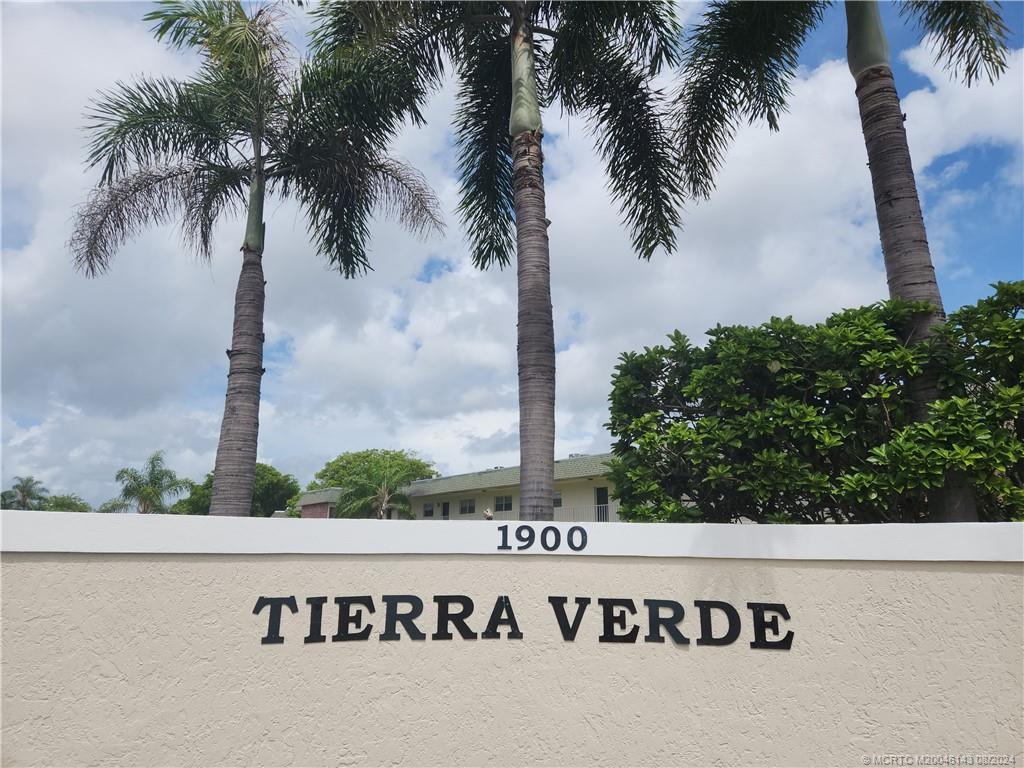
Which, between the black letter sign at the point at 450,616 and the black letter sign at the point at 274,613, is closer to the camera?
the black letter sign at the point at 274,613

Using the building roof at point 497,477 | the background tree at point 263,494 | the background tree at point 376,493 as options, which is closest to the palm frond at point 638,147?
the building roof at point 497,477

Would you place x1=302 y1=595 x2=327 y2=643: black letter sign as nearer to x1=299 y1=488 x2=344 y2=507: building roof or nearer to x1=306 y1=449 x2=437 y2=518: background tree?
x1=306 y1=449 x2=437 y2=518: background tree

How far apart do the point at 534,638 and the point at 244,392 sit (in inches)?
301

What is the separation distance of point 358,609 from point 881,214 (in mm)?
7537

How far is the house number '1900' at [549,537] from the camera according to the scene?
583cm

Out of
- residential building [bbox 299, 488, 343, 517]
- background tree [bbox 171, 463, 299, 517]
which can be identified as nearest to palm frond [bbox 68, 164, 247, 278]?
residential building [bbox 299, 488, 343, 517]

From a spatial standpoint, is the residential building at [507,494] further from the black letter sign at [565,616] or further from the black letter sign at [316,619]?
the black letter sign at [316,619]

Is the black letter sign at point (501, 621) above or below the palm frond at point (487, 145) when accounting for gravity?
below

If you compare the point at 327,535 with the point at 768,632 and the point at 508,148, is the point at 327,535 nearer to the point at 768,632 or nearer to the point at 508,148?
the point at 768,632

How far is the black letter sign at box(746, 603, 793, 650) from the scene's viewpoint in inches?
226

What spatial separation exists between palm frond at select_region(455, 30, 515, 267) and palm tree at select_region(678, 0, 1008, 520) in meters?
3.17

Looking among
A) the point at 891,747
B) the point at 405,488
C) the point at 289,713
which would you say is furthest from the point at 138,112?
the point at 405,488

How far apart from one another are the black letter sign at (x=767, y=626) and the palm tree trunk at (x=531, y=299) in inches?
123

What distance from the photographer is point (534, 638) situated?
5707 millimetres
